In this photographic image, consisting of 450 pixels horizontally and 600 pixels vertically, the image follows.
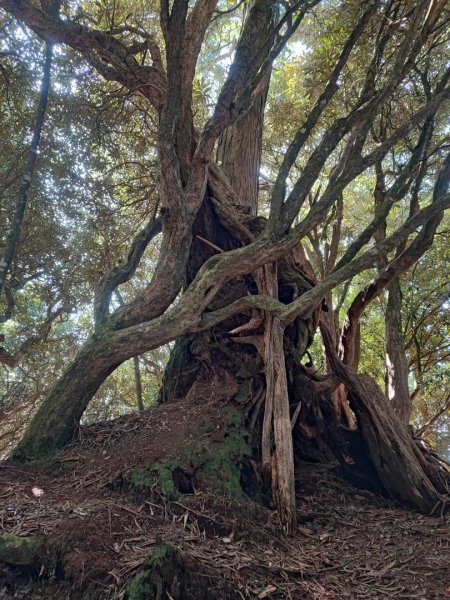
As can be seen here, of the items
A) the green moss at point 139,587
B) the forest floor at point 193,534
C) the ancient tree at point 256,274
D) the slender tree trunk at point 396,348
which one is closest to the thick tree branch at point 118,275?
the ancient tree at point 256,274

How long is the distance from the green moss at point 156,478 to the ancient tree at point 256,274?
31.2 inches

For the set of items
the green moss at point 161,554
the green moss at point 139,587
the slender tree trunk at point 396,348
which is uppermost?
the slender tree trunk at point 396,348

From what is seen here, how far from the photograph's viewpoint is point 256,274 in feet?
14.4

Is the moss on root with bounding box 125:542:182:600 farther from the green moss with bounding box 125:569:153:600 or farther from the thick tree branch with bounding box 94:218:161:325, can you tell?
the thick tree branch with bounding box 94:218:161:325

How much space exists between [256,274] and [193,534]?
2.58m

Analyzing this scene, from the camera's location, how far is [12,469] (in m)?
3.15

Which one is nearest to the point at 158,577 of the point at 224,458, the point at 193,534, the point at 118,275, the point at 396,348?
the point at 193,534

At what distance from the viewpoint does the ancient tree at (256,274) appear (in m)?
3.53

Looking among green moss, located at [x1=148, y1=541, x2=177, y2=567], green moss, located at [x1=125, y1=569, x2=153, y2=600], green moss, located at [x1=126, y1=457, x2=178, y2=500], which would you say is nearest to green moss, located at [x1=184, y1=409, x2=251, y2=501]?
green moss, located at [x1=126, y1=457, x2=178, y2=500]

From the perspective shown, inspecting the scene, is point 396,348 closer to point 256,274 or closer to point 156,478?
point 256,274

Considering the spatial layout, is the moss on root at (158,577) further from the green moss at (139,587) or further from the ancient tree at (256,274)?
the ancient tree at (256,274)

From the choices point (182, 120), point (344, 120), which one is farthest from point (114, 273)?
point (344, 120)

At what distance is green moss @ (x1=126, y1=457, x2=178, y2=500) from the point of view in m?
2.83

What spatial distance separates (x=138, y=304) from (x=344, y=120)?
2650 mm
